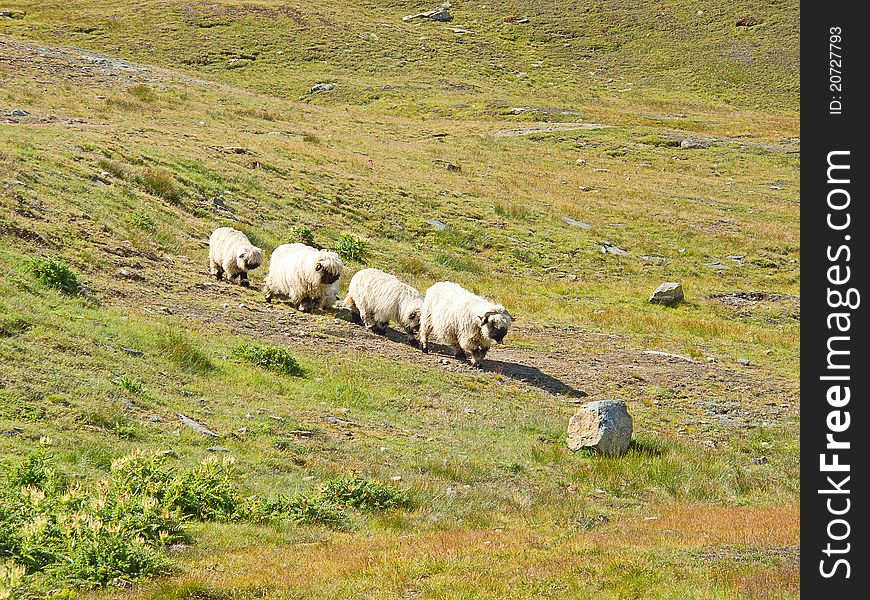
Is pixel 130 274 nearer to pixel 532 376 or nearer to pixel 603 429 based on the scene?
pixel 532 376

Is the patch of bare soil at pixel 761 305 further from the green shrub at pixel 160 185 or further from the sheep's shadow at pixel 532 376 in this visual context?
the green shrub at pixel 160 185

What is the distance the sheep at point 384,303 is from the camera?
19.5 metres

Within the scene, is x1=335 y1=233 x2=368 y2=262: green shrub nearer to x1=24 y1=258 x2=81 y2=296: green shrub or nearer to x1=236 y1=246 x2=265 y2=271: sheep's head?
x1=236 y1=246 x2=265 y2=271: sheep's head

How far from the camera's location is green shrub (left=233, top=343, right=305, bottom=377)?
15.3 meters

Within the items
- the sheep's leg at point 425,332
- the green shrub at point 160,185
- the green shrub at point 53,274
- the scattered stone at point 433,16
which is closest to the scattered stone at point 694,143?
the green shrub at point 160,185

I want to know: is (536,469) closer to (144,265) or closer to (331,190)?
(144,265)

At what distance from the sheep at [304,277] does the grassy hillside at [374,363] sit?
550mm

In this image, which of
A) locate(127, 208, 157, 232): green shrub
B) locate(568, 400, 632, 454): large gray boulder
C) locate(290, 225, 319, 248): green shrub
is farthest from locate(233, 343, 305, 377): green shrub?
locate(290, 225, 319, 248): green shrub

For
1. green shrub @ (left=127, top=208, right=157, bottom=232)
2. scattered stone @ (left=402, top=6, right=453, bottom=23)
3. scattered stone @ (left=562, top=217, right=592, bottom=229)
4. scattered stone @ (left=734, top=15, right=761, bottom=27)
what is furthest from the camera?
scattered stone @ (left=402, top=6, right=453, bottom=23)

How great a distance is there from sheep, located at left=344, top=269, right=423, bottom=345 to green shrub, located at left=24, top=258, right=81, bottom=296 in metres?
6.31

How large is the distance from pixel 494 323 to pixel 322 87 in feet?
200
